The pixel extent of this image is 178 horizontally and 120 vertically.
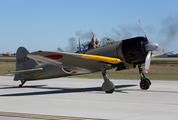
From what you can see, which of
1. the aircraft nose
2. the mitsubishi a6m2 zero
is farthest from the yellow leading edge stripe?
the aircraft nose

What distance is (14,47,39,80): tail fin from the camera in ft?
53.7

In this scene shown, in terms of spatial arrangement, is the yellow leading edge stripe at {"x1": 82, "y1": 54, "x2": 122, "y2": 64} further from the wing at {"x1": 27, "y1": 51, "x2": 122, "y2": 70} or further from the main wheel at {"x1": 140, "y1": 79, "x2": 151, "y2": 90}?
the main wheel at {"x1": 140, "y1": 79, "x2": 151, "y2": 90}

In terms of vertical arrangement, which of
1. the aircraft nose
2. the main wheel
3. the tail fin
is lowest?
the main wheel

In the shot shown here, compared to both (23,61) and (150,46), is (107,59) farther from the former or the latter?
(23,61)

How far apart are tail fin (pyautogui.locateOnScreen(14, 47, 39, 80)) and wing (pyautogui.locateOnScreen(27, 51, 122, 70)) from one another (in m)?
3.88

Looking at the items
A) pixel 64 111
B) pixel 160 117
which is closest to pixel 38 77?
pixel 64 111

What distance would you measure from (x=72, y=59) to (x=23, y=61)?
5.53m

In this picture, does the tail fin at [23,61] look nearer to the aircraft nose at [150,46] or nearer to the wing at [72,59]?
the wing at [72,59]

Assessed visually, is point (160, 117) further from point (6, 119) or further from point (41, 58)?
point (41, 58)

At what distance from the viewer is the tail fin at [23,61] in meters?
16.4

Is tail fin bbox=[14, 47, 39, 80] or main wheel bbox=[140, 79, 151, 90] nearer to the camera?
main wheel bbox=[140, 79, 151, 90]

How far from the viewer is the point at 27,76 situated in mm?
15789

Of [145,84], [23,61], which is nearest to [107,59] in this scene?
[145,84]

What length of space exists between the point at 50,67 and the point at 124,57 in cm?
461
